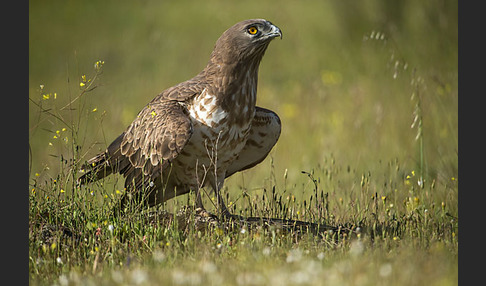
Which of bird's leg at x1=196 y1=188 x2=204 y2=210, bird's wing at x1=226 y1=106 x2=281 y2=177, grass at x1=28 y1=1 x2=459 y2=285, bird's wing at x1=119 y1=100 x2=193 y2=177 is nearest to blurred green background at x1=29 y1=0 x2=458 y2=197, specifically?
grass at x1=28 y1=1 x2=459 y2=285

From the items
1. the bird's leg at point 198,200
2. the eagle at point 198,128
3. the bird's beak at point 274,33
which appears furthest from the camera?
the bird's leg at point 198,200

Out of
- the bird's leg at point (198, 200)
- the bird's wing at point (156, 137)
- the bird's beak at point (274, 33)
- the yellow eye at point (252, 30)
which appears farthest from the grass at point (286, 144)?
the yellow eye at point (252, 30)

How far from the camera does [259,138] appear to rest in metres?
7.73

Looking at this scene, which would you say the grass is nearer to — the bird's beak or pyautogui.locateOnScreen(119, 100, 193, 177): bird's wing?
pyautogui.locateOnScreen(119, 100, 193, 177): bird's wing

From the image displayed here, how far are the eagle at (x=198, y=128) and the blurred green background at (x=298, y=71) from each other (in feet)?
2.99

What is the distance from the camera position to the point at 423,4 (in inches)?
472

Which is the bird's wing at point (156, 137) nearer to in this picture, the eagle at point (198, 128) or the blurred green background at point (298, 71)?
the eagle at point (198, 128)

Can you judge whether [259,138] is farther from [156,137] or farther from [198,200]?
[156,137]

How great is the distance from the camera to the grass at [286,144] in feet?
17.3

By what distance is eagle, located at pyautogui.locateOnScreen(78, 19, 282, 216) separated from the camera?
22.3 feet

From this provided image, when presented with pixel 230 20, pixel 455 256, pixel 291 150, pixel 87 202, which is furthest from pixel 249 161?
pixel 230 20

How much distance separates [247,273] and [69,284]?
1.38 metres

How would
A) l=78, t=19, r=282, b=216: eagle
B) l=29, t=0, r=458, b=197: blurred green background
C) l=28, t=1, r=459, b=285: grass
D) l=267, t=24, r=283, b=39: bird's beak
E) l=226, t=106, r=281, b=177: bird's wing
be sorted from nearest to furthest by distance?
l=28, t=1, r=459, b=285: grass → l=78, t=19, r=282, b=216: eagle → l=267, t=24, r=283, b=39: bird's beak → l=226, t=106, r=281, b=177: bird's wing → l=29, t=0, r=458, b=197: blurred green background

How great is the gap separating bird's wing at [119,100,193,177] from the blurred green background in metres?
0.84
